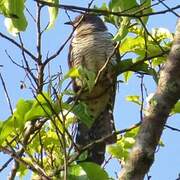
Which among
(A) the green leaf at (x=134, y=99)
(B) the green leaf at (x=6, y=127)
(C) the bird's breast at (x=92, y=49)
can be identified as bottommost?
(B) the green leaf at (x=6, y=127)

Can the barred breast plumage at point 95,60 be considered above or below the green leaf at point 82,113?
above

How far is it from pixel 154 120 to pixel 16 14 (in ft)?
1.74

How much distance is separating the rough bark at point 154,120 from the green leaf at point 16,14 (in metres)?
0.47

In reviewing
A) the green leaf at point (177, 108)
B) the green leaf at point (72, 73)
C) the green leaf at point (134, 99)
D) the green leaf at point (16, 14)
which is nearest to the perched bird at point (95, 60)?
the green leaf at point (134, 99)

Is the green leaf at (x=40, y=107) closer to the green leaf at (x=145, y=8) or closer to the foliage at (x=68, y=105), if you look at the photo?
the foliage at (x=68, y=105)

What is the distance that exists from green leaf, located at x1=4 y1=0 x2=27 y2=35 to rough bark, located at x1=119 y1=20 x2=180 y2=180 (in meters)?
0.47

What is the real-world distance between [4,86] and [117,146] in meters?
0.65

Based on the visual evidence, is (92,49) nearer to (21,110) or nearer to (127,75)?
(127,75)

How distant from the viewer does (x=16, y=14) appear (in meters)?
1.80

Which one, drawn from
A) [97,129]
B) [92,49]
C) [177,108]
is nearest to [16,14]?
[177,108]

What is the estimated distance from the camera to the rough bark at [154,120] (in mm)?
1764

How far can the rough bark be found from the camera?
5.79 ft

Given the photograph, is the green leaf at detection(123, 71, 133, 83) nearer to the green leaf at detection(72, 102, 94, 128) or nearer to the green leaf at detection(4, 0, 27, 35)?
the green leaf at detection(72, 102, 94, 128)

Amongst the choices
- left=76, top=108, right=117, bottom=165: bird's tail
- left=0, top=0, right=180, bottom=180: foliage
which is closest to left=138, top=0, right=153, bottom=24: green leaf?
left=0, top=0, right=180, bottom=180: foliage
